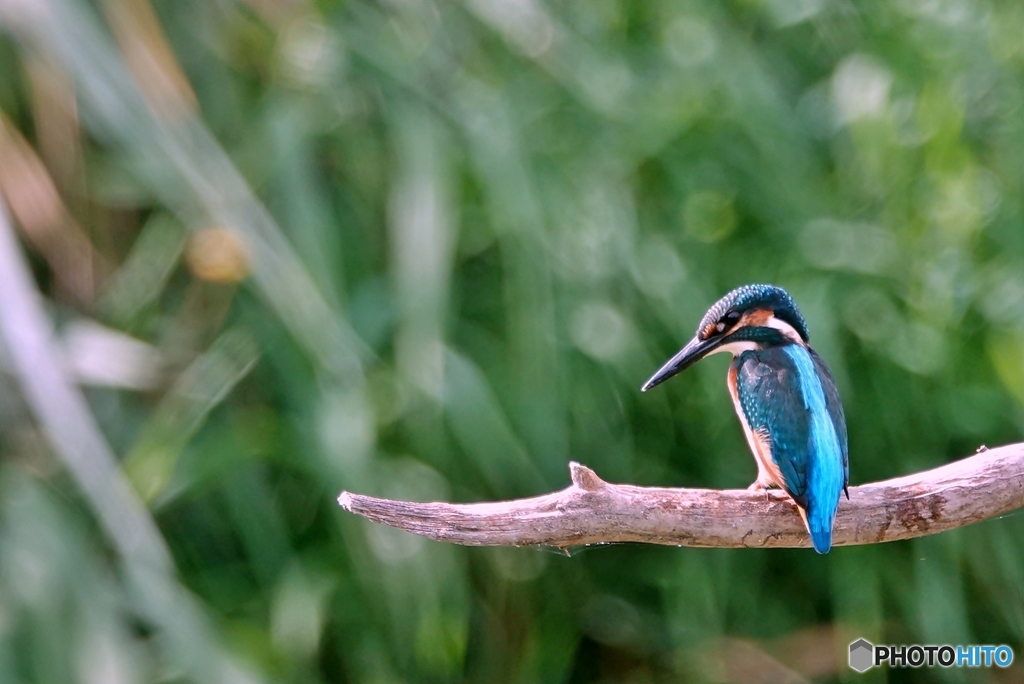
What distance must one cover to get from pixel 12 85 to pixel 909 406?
126 cm

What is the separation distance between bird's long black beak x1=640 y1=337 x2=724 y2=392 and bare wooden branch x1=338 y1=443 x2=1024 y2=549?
0.12 metres

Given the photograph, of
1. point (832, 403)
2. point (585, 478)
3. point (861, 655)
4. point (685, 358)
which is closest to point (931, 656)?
point (861, 655)

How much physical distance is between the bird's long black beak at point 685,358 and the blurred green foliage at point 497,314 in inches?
17.2

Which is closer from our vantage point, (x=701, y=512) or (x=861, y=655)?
(x=701, y=512)

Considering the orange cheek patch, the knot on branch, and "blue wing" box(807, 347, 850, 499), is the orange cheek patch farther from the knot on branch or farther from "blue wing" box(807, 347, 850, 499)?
the knot on branch

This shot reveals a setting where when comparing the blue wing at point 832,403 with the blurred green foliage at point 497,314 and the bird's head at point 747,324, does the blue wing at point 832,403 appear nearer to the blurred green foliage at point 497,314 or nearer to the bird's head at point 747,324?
the bird's head at point 747,324

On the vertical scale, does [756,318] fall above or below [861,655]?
above

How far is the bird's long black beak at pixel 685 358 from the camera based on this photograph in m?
0.91

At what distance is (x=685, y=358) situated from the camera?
3.07 ft

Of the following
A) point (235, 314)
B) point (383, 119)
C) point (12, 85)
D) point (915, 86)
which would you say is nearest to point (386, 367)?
point (235, 314)

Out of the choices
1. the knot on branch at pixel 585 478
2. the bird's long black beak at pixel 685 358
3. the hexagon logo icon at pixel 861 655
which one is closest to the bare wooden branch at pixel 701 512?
the knot on branch at pixel 585 478

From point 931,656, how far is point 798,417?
58 centimetres

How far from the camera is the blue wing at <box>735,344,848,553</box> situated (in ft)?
2.75

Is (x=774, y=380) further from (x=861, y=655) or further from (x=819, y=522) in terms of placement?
(x=861, y=655)
